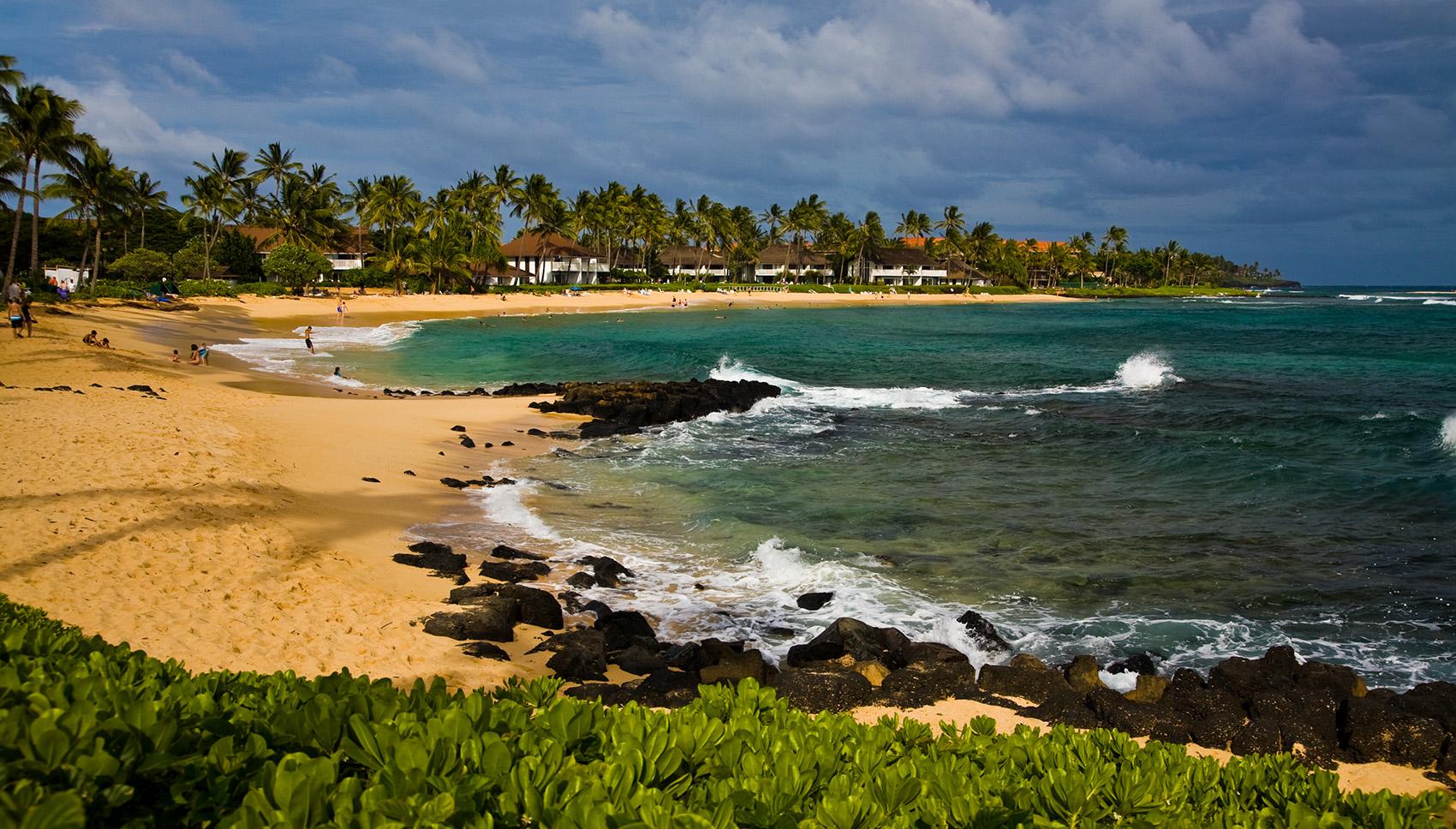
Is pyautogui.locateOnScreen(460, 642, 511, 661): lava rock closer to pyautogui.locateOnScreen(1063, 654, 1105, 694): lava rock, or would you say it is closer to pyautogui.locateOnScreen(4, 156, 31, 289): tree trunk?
pyautogui.locateOnScreen(1063, 654, 1105, 694): lava rock

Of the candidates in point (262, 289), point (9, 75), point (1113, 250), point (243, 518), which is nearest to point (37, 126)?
point (9, 75)

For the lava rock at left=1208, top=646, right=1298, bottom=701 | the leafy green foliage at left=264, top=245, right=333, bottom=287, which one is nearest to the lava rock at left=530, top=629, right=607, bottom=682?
the lava rock at left=1208, top=646, right=1298, bottom=701

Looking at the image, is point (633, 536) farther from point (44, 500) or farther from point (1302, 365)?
point (1302, 365)

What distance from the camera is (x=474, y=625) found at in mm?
9555

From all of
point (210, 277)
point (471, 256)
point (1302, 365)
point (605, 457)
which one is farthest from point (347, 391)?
point (471, 256)

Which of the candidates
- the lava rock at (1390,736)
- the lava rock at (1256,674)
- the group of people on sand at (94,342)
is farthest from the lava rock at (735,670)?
the group of people on sand at (94,342)

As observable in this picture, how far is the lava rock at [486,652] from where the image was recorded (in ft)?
29.8

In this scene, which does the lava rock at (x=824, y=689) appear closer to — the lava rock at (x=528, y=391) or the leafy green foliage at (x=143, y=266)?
the lava rock at (x=528, y=391)

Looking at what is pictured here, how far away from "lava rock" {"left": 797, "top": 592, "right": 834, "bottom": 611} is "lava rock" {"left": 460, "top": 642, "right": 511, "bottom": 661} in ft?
12.6

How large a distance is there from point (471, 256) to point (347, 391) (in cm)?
6527

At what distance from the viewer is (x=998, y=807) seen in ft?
10.7

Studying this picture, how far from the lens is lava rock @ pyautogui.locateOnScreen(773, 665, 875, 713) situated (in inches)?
328

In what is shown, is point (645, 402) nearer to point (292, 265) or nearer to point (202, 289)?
point (202, 289)

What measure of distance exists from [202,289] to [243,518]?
63.5m
